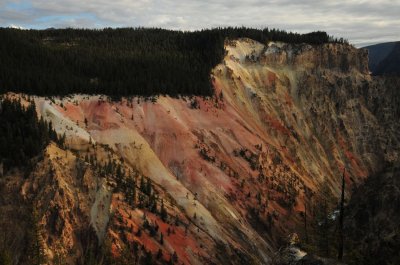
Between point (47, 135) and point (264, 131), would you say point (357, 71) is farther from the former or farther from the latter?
point (47, 135)

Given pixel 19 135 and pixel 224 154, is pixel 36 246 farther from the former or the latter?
pixel 224 154

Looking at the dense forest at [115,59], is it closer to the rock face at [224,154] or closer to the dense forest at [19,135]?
the rock face at [224,154]

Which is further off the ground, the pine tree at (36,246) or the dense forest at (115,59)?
the dense forest at (115,59)

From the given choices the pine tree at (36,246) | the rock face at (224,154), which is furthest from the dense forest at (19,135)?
the pine tree at (36,246)

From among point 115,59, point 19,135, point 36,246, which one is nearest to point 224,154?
point 115,59

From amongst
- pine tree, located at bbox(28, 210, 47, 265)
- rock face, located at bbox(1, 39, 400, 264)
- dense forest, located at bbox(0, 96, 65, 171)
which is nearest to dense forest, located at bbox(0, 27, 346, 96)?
rock face, located at bbox(1, 39, 400, 264)

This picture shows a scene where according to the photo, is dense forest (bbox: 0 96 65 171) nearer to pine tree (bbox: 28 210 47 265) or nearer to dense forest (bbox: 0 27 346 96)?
dense forest (bbox: 0 27 346 96)

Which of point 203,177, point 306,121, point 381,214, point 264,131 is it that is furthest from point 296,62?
point 381,214
